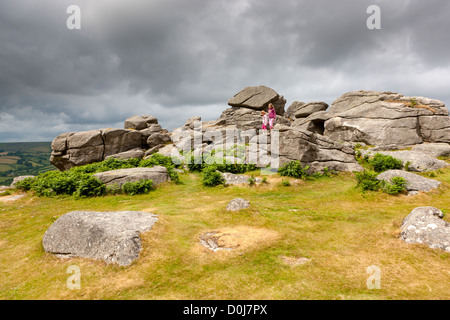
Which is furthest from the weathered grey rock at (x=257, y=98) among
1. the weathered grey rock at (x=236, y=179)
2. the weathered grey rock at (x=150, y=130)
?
the weathered grey rock at (x=236, y=179)

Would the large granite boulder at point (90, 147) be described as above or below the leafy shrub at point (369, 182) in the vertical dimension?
above

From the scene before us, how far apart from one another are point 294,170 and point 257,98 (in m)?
28.3

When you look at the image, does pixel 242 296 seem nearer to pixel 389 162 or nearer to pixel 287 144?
pixel 287 144

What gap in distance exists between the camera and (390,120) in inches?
1193

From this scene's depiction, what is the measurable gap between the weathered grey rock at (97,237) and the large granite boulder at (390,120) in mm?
33195

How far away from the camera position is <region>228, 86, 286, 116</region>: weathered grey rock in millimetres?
43500

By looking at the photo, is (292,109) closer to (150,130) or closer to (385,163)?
(150,130)

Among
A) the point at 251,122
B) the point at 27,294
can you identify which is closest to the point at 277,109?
the point at 251,122

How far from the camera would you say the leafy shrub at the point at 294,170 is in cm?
1927

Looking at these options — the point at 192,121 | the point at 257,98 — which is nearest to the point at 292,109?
the point at 257,98

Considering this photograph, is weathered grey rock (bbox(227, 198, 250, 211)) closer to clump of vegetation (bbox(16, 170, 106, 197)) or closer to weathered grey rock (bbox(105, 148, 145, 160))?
clump of vegetation (bbox(16, 170, 106, 197))

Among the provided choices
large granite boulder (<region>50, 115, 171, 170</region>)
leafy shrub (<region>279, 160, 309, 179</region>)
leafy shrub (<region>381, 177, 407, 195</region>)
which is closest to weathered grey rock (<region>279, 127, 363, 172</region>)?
leafy shrub (<region>279, 160, 309, 179</region>)

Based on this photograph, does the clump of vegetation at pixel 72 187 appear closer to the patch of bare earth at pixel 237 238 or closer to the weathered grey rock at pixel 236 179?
the weathered grey rock at pixel 236 179
